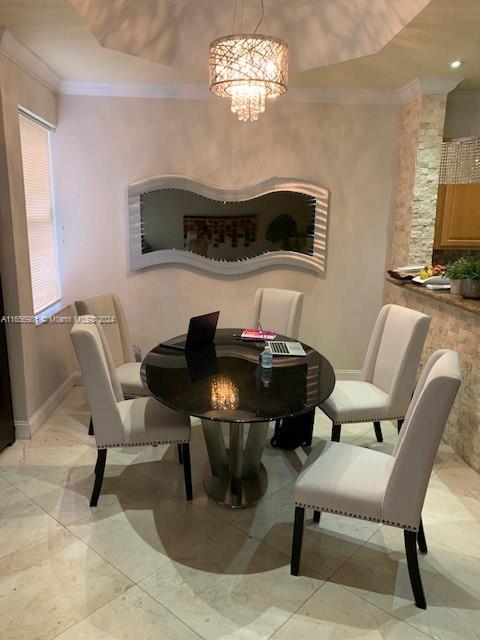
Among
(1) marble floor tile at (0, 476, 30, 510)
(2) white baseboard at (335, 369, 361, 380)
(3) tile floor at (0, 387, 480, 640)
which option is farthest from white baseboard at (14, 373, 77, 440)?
(2) white baseboard at (335, 369, 361, 380)

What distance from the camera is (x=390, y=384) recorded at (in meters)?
2.82

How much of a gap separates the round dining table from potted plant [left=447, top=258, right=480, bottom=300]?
105 centimetres

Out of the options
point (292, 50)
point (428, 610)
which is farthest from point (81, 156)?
point (428, 610)

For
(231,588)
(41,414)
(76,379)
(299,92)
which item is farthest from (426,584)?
(299,92)

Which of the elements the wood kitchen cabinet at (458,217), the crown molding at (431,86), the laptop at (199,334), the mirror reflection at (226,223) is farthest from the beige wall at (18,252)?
the wood kitchen cabinet at (458,217)

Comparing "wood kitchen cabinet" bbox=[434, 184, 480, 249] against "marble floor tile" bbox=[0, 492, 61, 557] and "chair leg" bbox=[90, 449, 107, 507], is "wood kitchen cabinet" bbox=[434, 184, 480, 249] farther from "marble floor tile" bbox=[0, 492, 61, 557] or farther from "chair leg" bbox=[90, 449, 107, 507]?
"marble floor tile" bbox=[0, 492, 61, 557]

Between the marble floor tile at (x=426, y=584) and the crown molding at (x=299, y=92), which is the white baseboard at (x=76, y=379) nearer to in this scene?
the crown molding at (x=299, y=92)

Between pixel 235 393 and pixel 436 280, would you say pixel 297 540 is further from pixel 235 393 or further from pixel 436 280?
pixel 436 280

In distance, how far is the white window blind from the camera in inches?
135

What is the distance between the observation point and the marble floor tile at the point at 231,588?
176 centimetres

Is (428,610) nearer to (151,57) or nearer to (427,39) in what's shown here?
(427,39)

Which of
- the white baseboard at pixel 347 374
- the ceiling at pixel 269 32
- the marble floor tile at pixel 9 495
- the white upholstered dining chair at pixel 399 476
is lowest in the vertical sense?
the marble floor tile at pixel 9 495

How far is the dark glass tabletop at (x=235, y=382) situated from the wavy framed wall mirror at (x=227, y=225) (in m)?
1.33

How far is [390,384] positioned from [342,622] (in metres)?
1.40
